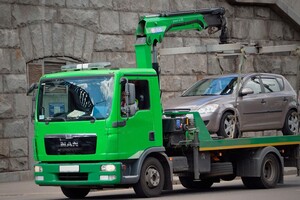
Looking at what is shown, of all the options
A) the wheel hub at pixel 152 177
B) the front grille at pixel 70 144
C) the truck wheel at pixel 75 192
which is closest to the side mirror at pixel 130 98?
the front grille at pixel 70 144

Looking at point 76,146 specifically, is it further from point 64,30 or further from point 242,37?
point 242,37

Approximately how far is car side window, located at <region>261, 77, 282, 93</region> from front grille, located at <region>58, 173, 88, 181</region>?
5422 mm

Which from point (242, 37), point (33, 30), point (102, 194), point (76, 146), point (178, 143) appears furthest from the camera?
point (242, 37)

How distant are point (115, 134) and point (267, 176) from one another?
450 centimetres

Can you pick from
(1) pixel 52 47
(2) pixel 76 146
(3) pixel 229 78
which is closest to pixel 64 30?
(1) pixel 52 47

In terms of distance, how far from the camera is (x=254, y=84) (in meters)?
20.7

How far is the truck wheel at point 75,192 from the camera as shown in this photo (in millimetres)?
18672

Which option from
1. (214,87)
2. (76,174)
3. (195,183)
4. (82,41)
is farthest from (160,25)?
(82,41)

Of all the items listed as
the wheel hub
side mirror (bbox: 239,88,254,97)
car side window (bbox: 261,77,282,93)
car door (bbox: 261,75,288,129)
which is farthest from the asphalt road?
car side window (bbox: 261,77,282,93)

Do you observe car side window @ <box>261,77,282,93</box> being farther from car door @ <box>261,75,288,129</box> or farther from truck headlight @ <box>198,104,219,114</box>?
truck headlight @ <box>198,104,219,114</box>

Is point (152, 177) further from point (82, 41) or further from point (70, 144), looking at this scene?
point (82, 41)

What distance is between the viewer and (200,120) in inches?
735

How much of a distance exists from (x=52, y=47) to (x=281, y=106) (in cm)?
633

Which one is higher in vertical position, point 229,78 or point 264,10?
point 264,10
